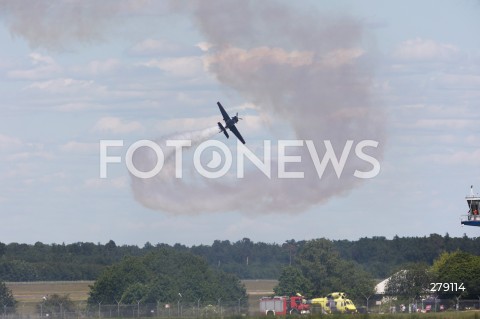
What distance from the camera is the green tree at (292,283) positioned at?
164375mm

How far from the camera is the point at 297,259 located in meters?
176

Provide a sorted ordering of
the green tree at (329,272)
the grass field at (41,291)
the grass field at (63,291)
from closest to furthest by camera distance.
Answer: the grass field at (63,291)
the green tree at (329,272)
the grass field at (41,291)

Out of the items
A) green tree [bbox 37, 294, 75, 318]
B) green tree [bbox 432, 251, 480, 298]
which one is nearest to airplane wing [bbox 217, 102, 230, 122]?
green tree [bbox 37, 294, 75, 318]

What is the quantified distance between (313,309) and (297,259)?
103 ft

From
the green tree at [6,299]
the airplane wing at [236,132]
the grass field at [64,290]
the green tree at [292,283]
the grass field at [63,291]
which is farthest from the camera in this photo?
the grass field at [64,290]

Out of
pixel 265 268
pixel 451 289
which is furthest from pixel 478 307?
pixel 265 268

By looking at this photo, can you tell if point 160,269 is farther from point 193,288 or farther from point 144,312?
point 144,312

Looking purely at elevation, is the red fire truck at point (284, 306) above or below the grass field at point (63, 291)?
below

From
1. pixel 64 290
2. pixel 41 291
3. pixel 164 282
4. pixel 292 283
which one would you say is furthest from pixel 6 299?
pixel 292 283

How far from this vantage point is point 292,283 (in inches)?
6516

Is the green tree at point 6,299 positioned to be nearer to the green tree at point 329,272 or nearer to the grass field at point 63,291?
the grass field at point 63,291

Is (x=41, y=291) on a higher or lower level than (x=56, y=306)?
higher

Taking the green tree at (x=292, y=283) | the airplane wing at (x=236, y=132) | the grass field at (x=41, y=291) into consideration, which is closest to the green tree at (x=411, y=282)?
the green tree at (x=292, y=283)

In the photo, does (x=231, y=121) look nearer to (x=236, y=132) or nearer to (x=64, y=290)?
(x=236, y=132)
